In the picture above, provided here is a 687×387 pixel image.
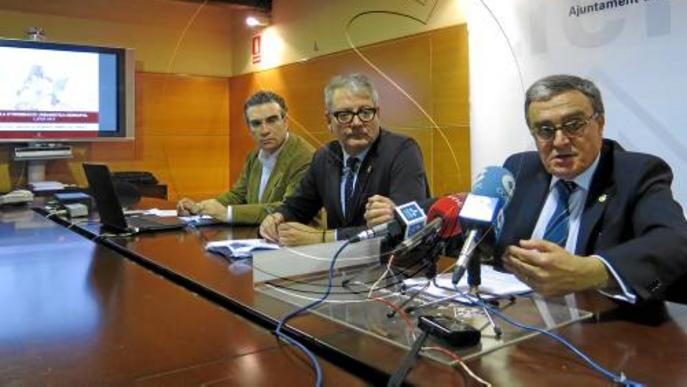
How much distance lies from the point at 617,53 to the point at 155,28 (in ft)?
13.2

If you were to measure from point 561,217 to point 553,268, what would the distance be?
0.53 m

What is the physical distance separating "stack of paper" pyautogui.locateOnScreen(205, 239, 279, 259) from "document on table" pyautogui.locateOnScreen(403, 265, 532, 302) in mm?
560

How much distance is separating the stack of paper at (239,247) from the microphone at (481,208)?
2.51ft

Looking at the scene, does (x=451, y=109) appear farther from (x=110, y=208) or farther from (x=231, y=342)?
(x=231, y=342)

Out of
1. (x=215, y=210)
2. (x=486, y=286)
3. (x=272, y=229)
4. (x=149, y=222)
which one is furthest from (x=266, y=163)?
(x=486, y=286)

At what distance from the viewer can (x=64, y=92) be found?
4.55 m

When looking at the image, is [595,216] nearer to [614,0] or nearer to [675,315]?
[675,315]

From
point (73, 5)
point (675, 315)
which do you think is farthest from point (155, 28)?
point (675, 315)

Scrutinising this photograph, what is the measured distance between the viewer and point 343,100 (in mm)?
2025

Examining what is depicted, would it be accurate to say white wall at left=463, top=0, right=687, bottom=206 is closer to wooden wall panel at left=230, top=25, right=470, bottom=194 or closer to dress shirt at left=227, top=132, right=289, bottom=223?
wooden wall panel at left=230, top=25, right=470, bottom=194

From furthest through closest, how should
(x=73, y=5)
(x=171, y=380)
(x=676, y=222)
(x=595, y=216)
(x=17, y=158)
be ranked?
1. (x=73, y=5)
2. (x=17, y=158)
3. (x=595, y=216)
4. (x=676, y=222)
5. (x=171, y=380)

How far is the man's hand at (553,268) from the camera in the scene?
3.29 ft

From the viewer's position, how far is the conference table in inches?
30.3

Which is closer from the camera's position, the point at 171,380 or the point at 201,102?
the point at 171,380
